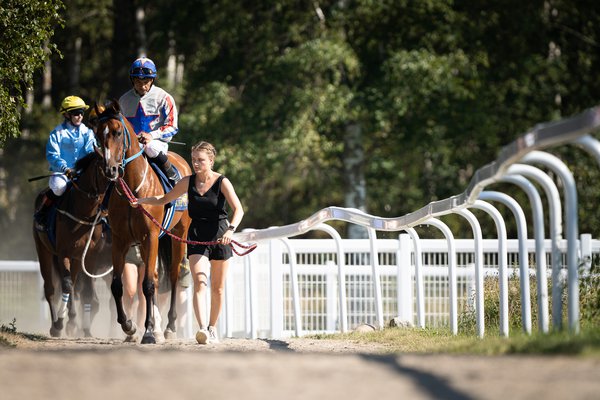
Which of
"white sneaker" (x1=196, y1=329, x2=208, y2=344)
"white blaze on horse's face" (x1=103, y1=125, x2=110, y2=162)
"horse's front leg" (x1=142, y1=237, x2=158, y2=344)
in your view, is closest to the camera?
"white sneaker" (x1=196, y1=329, x2=208, y2=344)

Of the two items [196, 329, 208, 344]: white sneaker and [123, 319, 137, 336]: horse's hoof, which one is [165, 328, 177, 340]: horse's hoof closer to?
[123, 319, 137, 336]: horse's hoof

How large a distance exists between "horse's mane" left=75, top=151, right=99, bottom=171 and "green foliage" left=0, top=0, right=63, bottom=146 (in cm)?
74

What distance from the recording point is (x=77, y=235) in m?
14.6

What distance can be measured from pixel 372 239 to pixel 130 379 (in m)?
7.14

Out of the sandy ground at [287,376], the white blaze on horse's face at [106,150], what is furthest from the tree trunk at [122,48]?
A: the sandy ground at [287,376]

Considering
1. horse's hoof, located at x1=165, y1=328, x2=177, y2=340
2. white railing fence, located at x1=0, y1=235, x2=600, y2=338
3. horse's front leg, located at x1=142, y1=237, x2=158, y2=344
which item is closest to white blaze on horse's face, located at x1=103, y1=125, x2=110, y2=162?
horse's front leg, located at x1=142, y1=237, x2=158, y2=344

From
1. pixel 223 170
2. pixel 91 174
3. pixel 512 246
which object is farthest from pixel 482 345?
pixel 223 170

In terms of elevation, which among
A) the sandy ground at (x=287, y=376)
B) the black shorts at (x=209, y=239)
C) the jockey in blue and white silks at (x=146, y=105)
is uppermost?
the jockey in blue and white silks at (x=146, y=105)

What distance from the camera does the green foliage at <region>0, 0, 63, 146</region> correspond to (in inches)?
555

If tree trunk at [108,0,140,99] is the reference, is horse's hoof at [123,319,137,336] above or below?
below

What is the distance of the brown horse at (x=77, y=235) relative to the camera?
14.3 m

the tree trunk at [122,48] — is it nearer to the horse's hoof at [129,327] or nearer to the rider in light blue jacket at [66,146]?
the rider in light blue jacket at [66,146]

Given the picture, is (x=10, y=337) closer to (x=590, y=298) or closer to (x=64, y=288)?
(x=64, y=288)

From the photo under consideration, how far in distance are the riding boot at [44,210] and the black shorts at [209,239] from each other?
374 cm
